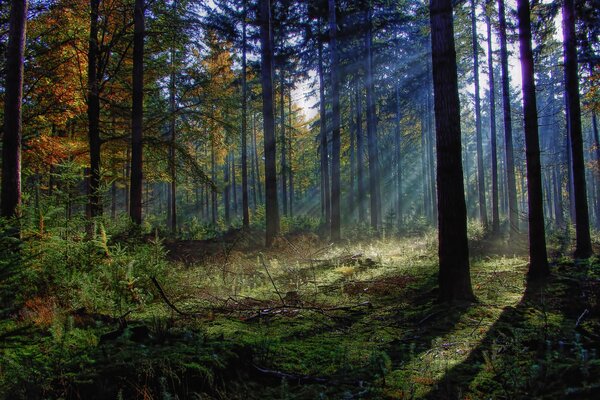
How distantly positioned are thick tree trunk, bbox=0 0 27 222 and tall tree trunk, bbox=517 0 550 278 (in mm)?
9822

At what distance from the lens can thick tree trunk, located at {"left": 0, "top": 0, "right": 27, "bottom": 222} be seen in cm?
641

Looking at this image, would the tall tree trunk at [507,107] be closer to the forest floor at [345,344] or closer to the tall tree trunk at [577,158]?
the tall tree trunk at [577,158]

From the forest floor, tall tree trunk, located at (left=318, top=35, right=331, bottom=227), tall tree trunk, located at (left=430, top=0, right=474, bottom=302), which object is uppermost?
tall tree trunk, located at (left=318, top=35, right=331, bottom=227)

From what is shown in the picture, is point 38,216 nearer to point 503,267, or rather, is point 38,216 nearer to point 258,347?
point 258,347

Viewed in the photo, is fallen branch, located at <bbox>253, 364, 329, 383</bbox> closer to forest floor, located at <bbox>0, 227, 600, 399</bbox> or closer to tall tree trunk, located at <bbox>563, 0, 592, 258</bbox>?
forest floor, located at <bbox>0, 227, 600, 399</bbox>

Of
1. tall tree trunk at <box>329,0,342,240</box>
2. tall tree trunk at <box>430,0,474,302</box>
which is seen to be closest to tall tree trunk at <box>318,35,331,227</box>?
tall tree trunk at <box>329,0,342,240</box>

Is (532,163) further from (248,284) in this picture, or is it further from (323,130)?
(323,130)

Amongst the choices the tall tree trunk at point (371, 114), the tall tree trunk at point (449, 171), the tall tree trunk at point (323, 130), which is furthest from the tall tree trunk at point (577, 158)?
the tall tree trunk at point (323, 130)

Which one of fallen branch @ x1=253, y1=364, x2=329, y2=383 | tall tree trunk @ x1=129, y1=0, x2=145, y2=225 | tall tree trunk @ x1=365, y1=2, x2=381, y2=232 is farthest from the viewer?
tall tree trunk @ x1=365, y1=2, x2=381, y2=232

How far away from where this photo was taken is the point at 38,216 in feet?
16.8

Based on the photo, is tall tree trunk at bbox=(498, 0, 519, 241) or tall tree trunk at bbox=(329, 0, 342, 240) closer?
tall tree trunk at bbox=(329, 0, 342, 240)

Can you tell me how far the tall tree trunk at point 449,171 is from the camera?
5426mm

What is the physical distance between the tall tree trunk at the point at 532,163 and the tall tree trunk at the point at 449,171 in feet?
9.10

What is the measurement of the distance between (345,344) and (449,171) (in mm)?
3177
